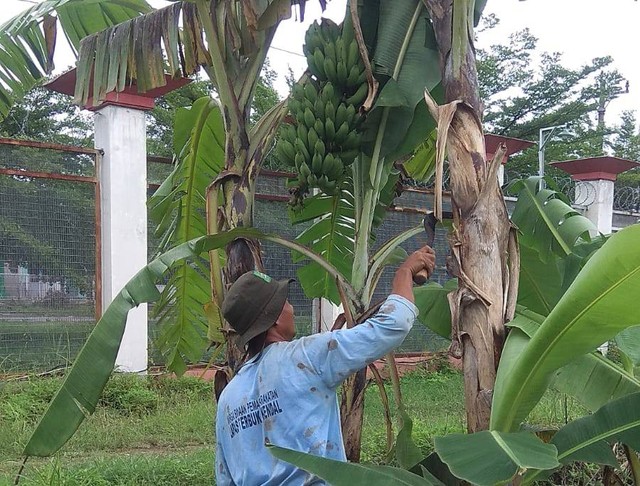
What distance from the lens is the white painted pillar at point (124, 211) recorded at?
6.32 metres

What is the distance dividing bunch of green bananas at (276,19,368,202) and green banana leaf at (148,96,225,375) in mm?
837

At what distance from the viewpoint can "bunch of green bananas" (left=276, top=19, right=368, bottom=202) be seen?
2600 millimetres

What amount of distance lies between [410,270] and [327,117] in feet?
2.63

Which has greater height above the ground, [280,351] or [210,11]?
[210,11]

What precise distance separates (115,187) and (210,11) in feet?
12.3

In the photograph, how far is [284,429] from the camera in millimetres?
1876

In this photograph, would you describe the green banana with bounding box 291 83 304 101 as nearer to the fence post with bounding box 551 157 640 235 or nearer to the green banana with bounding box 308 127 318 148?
the green banana with bounding box 308 127 318 148

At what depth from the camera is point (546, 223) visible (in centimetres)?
306

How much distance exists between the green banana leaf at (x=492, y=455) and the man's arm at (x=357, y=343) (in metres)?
0.29

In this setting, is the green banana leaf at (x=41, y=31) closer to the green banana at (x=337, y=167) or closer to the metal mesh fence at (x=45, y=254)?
the green banana at (x=337, y=167)

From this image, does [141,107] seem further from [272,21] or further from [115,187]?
[272,21]

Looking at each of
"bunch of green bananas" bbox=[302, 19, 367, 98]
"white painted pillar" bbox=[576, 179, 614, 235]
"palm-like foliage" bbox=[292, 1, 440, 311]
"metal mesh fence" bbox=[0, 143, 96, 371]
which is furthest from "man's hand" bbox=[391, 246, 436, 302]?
"white painted pillar" bbox=[576, 179, 614, 235]

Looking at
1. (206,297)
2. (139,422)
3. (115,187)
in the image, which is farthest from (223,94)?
(115,187)

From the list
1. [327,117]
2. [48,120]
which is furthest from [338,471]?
[48,120]
